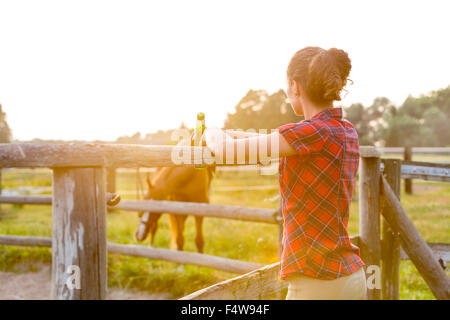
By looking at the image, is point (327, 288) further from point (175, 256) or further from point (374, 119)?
point (374, 119)

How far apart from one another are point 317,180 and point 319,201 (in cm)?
8

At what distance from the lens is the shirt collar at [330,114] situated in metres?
1.36

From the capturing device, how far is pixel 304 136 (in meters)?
1.27

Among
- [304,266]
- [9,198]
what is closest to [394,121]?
[9,198]

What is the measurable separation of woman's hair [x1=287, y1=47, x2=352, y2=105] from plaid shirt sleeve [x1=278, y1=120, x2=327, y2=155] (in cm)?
15

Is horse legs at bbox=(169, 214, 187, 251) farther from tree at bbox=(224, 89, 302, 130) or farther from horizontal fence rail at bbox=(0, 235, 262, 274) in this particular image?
tree at bbox=(224, 89, 302, 130)

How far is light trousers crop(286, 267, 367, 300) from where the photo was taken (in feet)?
4.25

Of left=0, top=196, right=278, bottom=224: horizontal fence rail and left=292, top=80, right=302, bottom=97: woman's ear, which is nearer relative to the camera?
left=292, top=80, right=302, bottom=97: woman's ear

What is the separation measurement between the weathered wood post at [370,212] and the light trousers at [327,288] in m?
1.36

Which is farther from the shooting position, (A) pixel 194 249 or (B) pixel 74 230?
(A) pixel 194 249

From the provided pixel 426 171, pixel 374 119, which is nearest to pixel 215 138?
pixel 426 171

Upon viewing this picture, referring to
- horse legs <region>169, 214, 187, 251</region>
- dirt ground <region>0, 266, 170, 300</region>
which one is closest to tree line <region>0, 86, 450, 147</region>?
dirt ground <region>0, 266, 170, 300</region>
